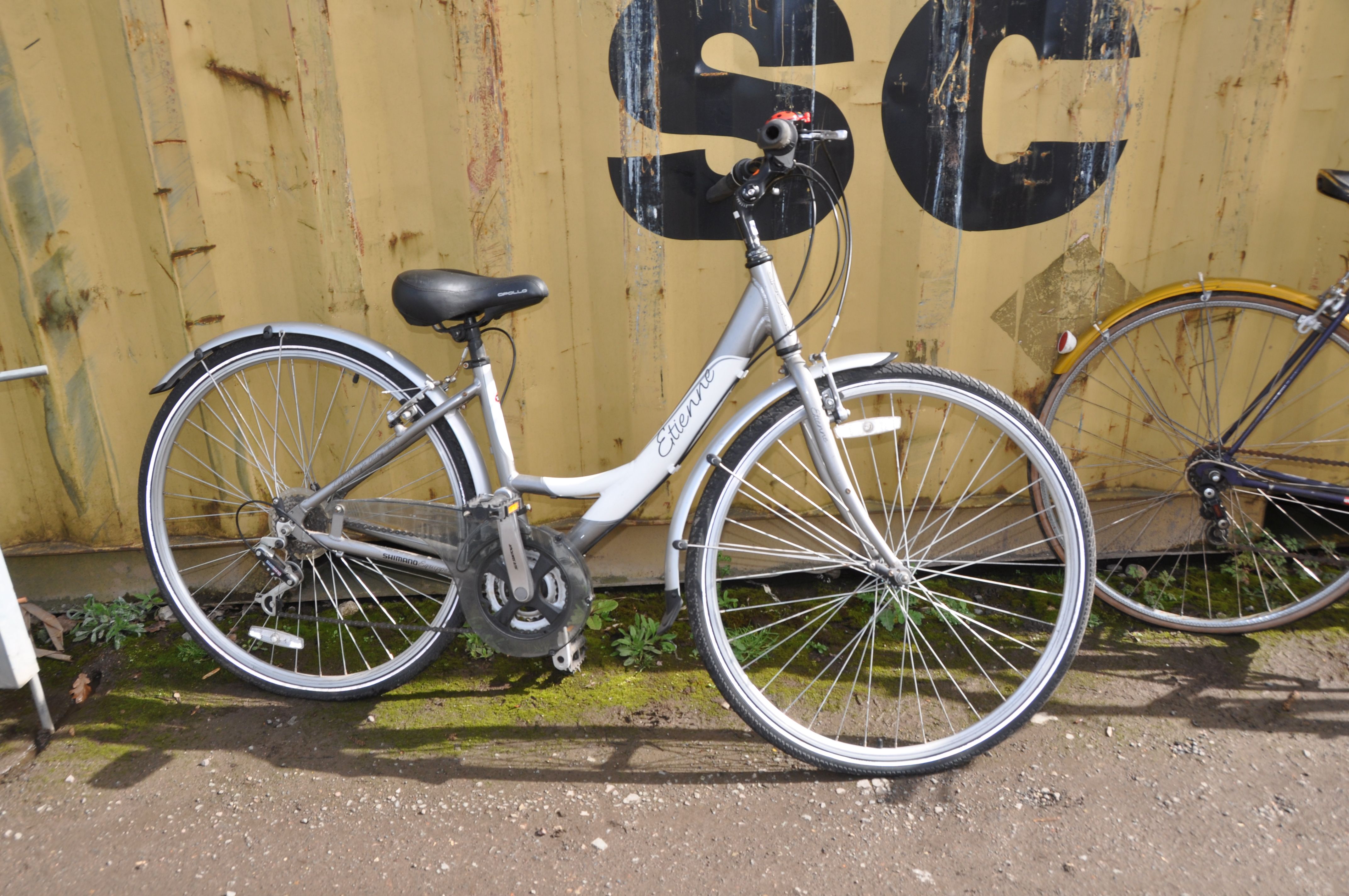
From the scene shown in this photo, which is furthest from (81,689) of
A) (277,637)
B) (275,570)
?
(275,570)

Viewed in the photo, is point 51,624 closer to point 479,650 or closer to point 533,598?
point 479,650

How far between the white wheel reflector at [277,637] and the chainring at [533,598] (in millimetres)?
661

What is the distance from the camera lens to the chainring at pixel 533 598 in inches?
101

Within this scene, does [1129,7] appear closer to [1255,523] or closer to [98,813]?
[1255,523]

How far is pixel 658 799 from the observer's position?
2.48m

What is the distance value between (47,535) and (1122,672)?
4.01 m

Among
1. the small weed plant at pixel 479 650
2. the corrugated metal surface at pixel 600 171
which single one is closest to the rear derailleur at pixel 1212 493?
the corrugated metal surface at pixel 600 171

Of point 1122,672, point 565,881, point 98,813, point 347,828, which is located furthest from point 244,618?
point 1122,672

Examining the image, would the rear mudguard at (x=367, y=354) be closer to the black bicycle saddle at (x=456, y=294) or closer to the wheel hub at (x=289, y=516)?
the black bicycle saddle at (x=456, y=294)

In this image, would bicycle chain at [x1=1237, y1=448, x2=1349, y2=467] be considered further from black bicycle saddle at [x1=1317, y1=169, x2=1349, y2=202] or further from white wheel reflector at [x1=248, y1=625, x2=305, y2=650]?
white wheel reflector at [x1=248, y1=625, x2=305, y2=650]

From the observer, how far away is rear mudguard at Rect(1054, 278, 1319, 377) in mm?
2918

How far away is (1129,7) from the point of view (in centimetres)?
290

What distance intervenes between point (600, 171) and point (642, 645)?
1684 millimetres

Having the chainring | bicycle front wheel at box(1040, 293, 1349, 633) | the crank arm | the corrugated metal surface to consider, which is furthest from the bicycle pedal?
bicycle front wheel at box(1040, 293, 1349, 633)
